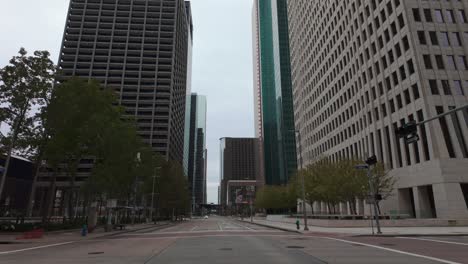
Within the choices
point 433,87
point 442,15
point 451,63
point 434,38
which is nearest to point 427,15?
point 442,15

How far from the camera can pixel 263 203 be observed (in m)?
108

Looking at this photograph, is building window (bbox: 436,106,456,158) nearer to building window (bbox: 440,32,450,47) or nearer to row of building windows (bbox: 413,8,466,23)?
building window (bbox: 440,32,450,47)

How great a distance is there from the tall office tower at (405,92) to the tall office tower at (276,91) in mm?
66271

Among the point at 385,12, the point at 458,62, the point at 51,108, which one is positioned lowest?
the point at 51,108

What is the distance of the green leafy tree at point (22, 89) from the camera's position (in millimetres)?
34750

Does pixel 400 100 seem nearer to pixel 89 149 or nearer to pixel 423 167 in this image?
pixel 423 167

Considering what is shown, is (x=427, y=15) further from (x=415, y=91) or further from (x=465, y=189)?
(x=465, y=189)

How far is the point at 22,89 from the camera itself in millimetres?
35188

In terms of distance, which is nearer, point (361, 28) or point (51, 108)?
point (51, 108)

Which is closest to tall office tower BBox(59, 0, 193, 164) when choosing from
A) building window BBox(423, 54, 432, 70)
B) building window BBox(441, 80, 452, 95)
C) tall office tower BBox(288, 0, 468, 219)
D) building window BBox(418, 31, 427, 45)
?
tall office tower BBox(288, 0, 468, 219)

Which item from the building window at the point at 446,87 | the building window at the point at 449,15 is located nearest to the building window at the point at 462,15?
the building window at the point at 449,15

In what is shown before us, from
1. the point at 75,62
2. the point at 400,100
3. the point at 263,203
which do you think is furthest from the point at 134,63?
the point at 400,100

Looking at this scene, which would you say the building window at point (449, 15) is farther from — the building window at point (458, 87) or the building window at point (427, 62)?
the building window at point (458, 87)

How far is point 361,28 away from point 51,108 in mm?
55387
